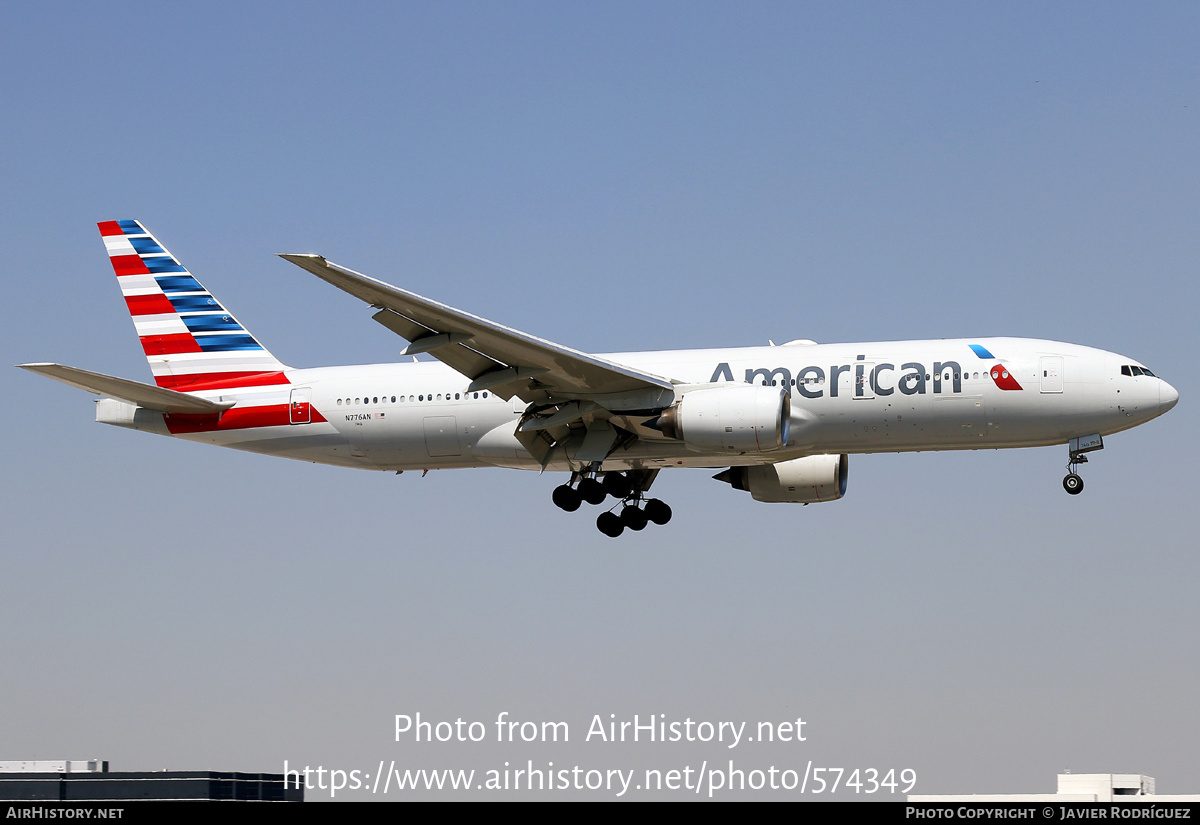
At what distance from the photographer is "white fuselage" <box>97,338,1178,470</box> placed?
3120 cm

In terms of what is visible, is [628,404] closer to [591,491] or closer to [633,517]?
[591,491]

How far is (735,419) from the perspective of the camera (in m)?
30.9

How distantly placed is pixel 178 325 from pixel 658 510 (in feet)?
46.6

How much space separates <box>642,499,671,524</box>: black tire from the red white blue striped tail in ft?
33.0

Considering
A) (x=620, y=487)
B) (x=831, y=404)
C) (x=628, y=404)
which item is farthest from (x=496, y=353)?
(x=831, y=404)

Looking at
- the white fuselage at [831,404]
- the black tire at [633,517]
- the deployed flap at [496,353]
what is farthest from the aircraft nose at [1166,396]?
the black tire at [633,517]

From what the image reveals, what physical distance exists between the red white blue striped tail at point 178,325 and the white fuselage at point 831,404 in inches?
108

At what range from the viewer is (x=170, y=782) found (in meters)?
51.0

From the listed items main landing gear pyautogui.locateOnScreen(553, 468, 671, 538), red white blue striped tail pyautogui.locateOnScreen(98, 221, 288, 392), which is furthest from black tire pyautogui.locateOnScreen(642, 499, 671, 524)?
red white blue striped tail pyautogui.locateOnScreen(98, 221, 288, 392)

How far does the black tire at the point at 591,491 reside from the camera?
115 feet

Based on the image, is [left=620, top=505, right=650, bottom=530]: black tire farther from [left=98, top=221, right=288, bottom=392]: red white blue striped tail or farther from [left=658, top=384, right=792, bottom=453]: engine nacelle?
[left=98, top=221, right=288, bottom=392]: red white blue striped tail
